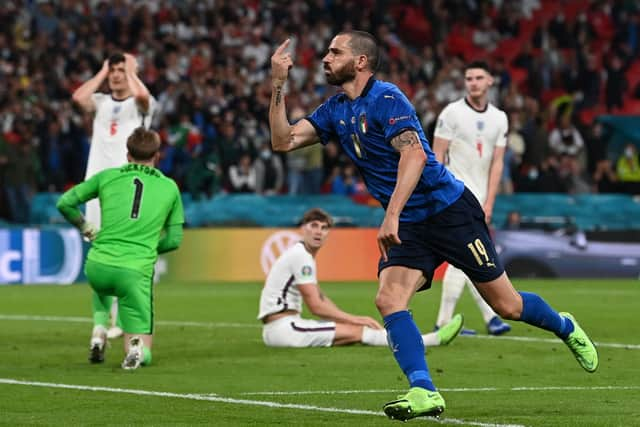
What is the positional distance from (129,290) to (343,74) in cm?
327

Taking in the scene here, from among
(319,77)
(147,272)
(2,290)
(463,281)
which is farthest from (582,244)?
(147,272)

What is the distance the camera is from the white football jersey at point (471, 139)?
547 inches

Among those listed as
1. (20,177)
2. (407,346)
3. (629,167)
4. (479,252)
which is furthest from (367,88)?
(629,167)

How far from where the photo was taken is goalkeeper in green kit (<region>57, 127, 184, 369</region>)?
10883 mm

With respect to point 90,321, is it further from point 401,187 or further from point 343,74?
point 401,187

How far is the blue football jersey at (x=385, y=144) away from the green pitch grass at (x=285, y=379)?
1.21 metres

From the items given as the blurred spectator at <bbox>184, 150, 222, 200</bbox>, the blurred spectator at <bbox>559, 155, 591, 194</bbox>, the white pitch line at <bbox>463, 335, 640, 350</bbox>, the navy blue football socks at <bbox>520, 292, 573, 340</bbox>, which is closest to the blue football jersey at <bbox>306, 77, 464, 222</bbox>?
the navy blue football socks at <bbox>520, 292, 573, 340</bbox>

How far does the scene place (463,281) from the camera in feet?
45.8

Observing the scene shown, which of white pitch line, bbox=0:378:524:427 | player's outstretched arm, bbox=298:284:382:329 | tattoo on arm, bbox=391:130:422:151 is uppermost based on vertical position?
tattoo on arm, bbox=391:130:422:151

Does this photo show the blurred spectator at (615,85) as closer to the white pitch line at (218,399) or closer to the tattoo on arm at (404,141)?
the white pitch line at (218,399)

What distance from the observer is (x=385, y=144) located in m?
8.16

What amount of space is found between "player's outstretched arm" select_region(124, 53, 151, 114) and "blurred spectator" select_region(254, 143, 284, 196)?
1264 cm

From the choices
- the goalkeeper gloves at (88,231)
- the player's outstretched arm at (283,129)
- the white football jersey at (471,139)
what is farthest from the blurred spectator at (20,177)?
the player's outstretched arm at (283,129)

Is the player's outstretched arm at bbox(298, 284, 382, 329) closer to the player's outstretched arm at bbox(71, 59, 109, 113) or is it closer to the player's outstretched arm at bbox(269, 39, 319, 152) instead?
the player's outstretched arm at bbox(71, 59, 109, 113)
